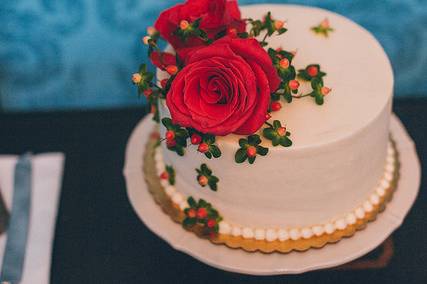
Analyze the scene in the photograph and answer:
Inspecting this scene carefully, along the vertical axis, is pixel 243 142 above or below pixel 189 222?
above

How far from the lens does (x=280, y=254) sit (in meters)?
1.05

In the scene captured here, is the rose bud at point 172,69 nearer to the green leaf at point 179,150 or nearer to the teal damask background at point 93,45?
the green leaf at point 179,150

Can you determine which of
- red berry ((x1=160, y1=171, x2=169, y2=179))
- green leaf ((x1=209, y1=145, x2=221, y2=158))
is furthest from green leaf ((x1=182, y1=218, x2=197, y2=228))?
green leaf ((x1=209, y1=145, x2=221, y2=158))

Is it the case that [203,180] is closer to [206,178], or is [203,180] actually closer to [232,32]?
[206,178]

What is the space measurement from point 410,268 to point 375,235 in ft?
0.50

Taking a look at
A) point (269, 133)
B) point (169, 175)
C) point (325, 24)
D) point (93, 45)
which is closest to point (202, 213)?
point (169, 175)

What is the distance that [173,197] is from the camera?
113 centimetres

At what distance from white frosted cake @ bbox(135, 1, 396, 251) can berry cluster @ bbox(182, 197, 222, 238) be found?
1 centimetres

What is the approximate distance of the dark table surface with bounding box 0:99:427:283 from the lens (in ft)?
3.80

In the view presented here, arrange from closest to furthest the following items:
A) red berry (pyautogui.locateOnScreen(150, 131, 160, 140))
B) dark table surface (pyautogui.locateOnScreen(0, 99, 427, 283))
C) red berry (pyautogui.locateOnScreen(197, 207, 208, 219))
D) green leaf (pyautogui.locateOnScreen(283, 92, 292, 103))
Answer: green leaf (pyautogui.locateOnScreen(283, 92, 292, 103)) → red berry (pyautogui.locateOnScreen(197, 207, 208, 219)) → dark table surface (pyautogui.locateOnScreen(0, 99, 427, 283)) → red berry (pyautogui.locateOnScreen(150, 131, 160, 140))

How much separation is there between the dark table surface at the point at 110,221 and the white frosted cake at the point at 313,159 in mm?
143

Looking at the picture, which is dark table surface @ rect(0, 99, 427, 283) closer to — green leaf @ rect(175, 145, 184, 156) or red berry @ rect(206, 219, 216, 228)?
red berry @ rect(206, 219, 216, 228)

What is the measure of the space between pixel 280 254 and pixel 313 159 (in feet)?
0.70

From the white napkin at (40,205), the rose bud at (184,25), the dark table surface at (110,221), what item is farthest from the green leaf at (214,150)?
the white napkin at (40,205)
